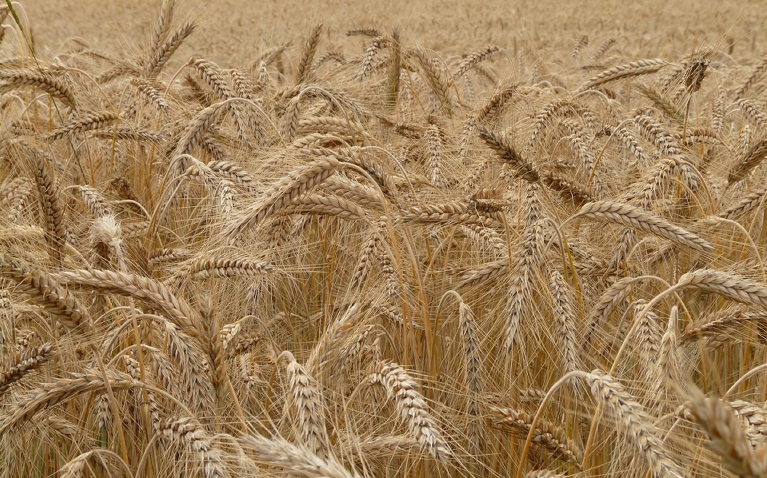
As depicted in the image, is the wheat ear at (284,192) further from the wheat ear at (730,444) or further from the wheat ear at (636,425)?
the wheat ear at (730,444)

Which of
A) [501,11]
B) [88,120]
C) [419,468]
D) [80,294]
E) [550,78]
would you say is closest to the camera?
[419,468]

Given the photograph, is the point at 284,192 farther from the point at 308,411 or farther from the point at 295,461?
the point at 295,461

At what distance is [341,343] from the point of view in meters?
1.76

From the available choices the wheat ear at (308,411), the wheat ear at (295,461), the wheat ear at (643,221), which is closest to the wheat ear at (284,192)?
the wheat ear at (308,411)

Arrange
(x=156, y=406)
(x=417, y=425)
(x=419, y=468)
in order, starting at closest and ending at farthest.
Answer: (x=417, y=425)
(x=156, y=406)
(x=419, y=468)

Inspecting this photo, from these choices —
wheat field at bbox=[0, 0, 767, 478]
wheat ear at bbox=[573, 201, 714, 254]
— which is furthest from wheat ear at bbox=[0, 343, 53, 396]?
wheat ear at bbox=[573, 201, 714, 254]

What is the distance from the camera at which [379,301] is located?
1.87m

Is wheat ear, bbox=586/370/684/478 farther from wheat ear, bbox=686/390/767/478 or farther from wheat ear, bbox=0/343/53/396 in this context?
wheat ear, bbox=0/343/53/396

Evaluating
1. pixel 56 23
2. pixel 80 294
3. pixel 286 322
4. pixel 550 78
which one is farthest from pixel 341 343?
pixel 56 23

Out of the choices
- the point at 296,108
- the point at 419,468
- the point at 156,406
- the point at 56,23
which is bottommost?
the point at 419,468

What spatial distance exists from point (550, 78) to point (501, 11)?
1371 centimetres

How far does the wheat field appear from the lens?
1.46 metres

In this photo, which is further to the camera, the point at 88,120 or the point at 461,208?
the point at 88,120

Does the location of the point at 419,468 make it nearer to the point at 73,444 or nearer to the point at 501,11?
the point at 73,444
